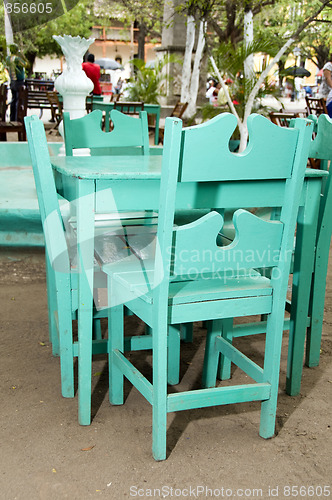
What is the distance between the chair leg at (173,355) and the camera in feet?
7.41

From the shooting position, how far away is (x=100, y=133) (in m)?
2.92

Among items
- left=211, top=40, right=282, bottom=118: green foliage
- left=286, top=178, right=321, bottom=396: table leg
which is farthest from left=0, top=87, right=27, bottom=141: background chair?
left=286, top=178, right=321, bottom=396: table leg

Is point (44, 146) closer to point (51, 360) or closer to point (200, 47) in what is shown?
point (51, 360)

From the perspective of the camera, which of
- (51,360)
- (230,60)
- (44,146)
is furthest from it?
(230,60)

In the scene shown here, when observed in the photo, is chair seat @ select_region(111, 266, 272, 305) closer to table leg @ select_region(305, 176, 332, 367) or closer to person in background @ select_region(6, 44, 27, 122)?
table leg @ select_region(305, 176, 332, 367)

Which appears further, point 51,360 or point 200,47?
point 200,47

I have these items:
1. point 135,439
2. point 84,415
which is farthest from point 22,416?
point 135,439

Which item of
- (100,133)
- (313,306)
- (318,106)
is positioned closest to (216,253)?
(313,306)

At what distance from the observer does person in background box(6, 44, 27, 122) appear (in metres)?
9.51

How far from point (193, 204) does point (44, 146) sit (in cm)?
58

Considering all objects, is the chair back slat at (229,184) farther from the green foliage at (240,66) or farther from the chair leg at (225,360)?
the green foliage at (240,66)

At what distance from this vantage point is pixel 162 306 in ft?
5.56

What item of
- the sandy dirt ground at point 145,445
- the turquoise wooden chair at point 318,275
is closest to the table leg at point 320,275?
the turquoise wooden chair at point 318,275

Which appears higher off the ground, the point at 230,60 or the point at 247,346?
the point at 230,60
